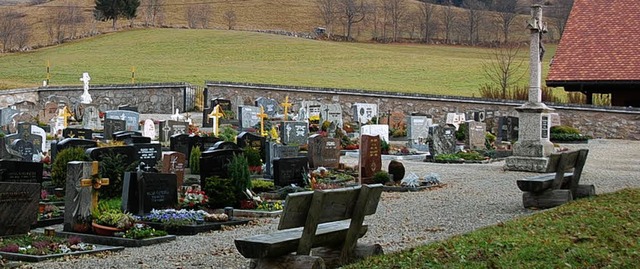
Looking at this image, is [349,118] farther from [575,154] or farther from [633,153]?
[575,154]

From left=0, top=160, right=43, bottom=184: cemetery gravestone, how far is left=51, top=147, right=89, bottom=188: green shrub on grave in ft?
5.38

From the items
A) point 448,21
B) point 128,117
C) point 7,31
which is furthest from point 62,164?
point 448,21

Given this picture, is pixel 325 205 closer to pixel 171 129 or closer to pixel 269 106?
pixel 171 129

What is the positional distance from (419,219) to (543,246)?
13.8 ft

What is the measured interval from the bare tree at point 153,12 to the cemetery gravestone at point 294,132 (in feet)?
209

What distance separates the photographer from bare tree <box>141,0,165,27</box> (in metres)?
92.1

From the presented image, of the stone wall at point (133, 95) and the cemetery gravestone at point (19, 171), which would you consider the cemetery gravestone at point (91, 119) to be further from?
the cemetery gravestone at point (19, 171)

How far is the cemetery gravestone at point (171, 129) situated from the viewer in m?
30.2

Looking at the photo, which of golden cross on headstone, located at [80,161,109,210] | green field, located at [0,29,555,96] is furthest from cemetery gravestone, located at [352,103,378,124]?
golden cross on headstone, located at [80,161,109,210]

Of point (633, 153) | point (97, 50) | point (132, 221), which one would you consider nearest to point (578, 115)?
point (633, 153)

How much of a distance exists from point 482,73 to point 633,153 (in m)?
33.1

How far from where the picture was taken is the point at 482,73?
6312 cm

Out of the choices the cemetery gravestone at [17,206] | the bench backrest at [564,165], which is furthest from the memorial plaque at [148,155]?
the bench backrest at [564,165]

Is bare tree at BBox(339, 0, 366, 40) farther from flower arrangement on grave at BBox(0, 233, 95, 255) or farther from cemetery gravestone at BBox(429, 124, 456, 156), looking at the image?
flower arrangement on grave at BBox(0, 233, 95, 255)
